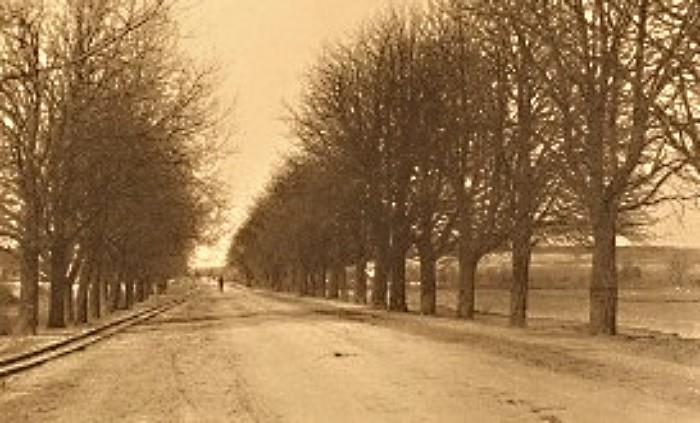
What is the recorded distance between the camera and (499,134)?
35500 mm

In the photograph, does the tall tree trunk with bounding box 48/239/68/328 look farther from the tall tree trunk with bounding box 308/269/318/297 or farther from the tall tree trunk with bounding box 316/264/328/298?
the tall tree trunk with bounding box 308/269/318/297

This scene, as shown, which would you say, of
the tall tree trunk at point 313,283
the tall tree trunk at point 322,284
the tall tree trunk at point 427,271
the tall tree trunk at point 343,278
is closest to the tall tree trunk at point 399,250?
the tall tree trunk at point 427,271

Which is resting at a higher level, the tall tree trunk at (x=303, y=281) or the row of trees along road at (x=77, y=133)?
the row of trees along road at (x=77, y=133)

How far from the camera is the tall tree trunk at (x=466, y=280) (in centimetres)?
4203

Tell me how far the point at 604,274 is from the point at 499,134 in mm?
8981

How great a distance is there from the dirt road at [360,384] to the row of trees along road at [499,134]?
5.54 metres

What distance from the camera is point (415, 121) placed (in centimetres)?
4619

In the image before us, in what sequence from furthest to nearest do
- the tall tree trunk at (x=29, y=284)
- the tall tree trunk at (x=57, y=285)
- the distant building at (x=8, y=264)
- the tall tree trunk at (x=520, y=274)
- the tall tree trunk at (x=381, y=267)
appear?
the distant building at (x=8, y=264), the tall tree trunk at (x=381, y=267), the tall tree trunk at (x=520, y=274), the tall tree trunk at (x=57, y=285), the tall tree trunk at (x=29, y=284)

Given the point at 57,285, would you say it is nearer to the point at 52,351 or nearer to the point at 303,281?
the point at 52,351

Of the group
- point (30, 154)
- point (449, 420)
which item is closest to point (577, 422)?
point (449, 420)

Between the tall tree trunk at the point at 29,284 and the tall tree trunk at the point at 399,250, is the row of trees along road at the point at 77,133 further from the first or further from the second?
the tall tree trunk at the point at 399,250

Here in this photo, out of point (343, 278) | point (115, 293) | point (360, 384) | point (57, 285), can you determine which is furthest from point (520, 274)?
point (343, 278)

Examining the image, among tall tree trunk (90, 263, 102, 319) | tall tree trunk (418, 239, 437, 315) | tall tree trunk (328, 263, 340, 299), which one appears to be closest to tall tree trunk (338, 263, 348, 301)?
tall tree trunk (328, 263, 340, 299)

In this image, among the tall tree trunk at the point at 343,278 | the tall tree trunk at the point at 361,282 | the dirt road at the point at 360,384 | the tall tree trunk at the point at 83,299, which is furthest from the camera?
the tall tree trunk at the point at 343,278
